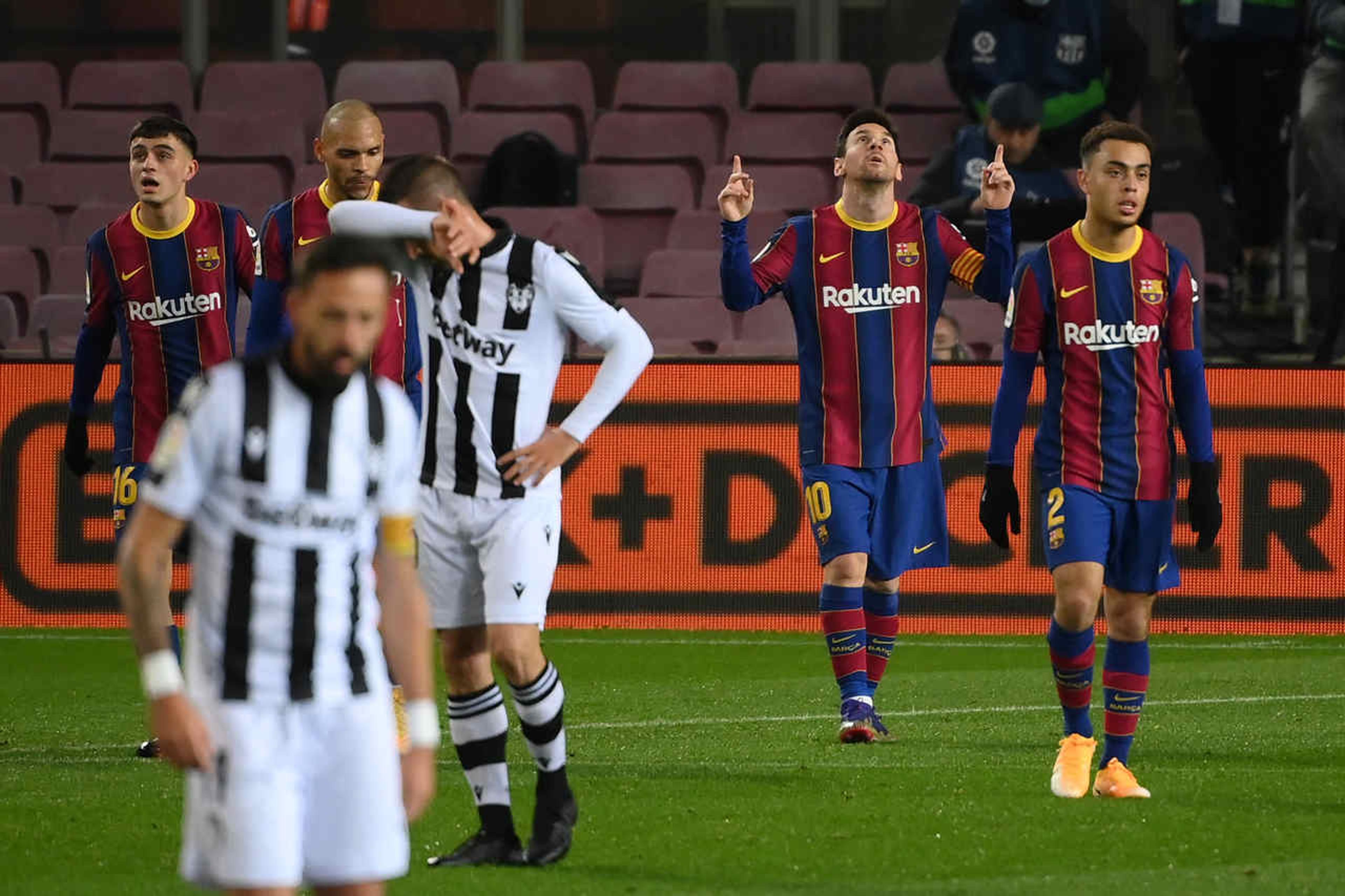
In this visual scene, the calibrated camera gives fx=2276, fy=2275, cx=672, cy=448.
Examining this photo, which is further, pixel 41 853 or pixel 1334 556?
pixel 1334 556

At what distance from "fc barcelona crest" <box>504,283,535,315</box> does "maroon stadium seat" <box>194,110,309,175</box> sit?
9.66m


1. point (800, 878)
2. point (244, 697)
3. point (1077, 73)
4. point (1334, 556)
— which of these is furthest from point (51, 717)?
point (1077, 73)

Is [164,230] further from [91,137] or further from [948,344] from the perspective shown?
[91,137]

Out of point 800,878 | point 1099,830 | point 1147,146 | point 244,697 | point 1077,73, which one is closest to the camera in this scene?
point 244,697

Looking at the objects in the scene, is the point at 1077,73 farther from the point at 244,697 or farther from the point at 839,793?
the point at 244,697

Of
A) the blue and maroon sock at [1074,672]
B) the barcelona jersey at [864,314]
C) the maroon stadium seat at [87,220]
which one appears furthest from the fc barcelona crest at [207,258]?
the maroon stadium seat at [87,220]

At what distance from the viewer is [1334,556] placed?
11523mm

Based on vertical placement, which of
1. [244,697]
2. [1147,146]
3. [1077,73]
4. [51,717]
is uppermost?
[1077,73]

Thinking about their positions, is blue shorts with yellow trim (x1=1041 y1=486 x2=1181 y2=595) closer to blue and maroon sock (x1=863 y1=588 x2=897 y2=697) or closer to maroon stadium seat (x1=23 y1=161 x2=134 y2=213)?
blue and maroon sock (x1=863 y1=588 x2=897 y2=697)

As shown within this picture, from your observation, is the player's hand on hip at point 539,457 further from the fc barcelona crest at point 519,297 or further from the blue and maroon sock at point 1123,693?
the blue and maroon sock at point 1123,693

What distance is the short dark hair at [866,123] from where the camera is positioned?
27.0 ft

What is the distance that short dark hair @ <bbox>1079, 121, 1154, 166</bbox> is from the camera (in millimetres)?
6875

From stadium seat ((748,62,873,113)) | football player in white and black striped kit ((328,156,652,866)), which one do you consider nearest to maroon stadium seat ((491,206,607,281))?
stadium seat ((748,62,873,113))

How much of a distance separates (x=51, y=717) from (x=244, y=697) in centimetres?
535
